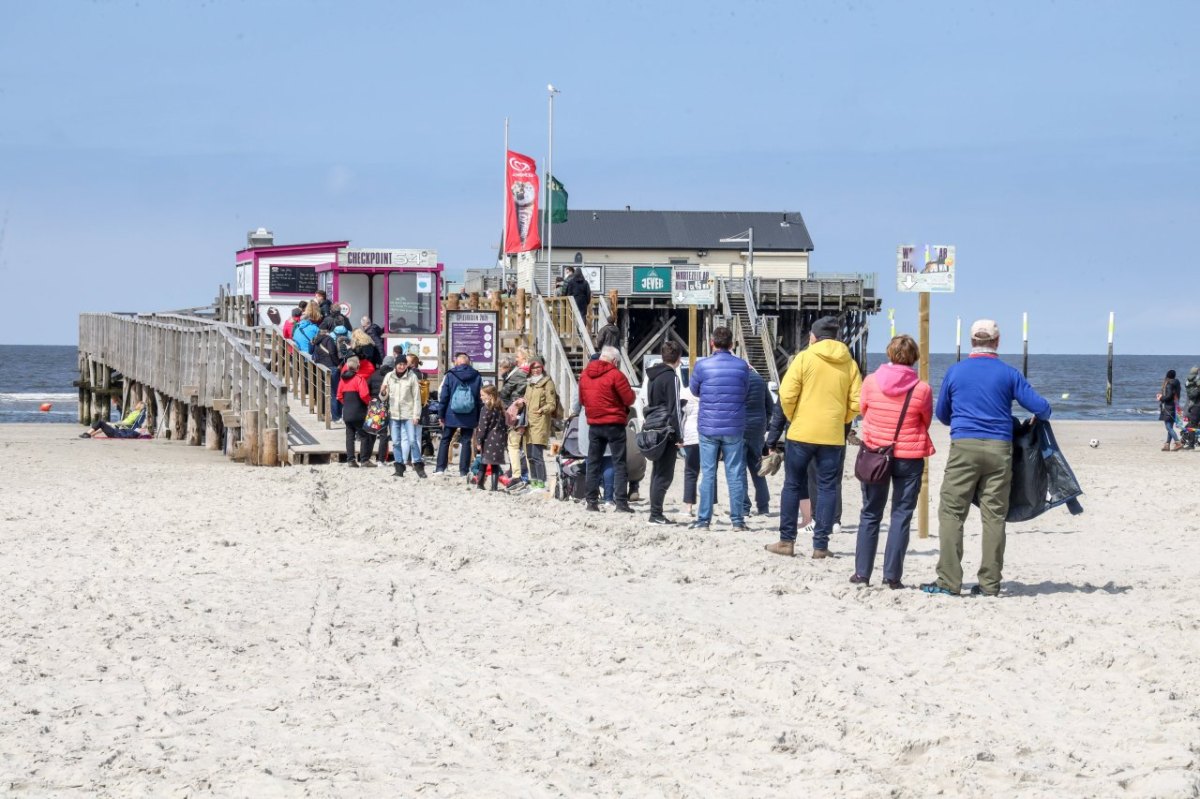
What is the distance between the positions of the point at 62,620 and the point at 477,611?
2.21 m

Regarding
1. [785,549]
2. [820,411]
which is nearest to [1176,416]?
[785,549]

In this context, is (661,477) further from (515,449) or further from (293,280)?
(293,280)

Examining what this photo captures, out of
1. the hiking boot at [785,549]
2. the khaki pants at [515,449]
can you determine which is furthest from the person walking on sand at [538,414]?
the hiking boot at [785,549]

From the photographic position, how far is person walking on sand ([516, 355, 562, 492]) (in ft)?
46.5

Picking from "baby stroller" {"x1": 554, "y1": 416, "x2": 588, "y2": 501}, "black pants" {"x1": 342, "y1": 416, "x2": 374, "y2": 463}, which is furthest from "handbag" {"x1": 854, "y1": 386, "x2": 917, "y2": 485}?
"black pants" {"x1": 342, "y1": 416, "x2": 374, "y2": 463}

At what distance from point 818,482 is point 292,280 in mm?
18097

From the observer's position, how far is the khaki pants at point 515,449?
47.6 feet

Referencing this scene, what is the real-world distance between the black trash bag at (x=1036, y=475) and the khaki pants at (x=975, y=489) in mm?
69

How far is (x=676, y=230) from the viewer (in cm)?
7112

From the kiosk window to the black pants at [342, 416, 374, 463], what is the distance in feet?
24.8

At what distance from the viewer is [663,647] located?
23.0 ft

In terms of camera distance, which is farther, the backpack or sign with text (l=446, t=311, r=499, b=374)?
sign with text (l=446, t=311, r=499, b=374)

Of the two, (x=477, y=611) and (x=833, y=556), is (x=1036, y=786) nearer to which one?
(x=477, y=611)

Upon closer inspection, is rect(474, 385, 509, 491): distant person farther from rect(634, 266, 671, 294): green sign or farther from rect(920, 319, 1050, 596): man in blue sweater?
rect(634, 266, 671, 294): green sign
